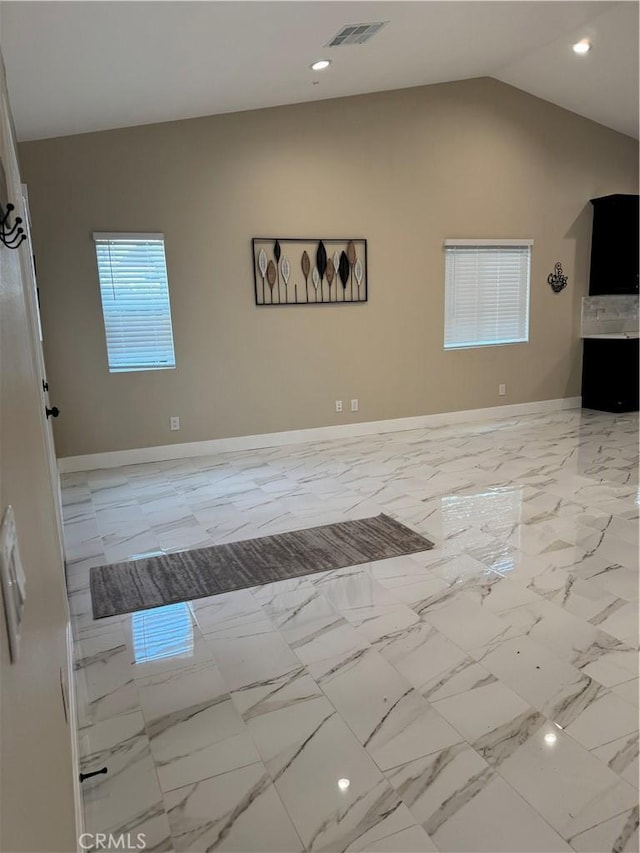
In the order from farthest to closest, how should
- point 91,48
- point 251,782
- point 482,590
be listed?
point 91,48
point 482,590
point 251,782

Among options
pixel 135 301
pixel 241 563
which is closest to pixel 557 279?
pixel 135 301

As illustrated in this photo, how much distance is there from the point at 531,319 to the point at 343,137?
307cm

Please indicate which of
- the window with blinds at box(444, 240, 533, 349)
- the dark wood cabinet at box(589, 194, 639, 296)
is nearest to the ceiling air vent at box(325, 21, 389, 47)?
the window with blinds at box(444, 240, 533, 349)

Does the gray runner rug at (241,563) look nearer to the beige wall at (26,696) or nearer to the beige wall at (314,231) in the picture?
the beige wall at (26,696)

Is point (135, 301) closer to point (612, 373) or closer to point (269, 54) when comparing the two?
point (269, 54)

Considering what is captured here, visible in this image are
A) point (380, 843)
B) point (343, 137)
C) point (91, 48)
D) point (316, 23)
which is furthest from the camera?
point (343, 137)

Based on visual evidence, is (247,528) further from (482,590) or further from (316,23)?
(316,23)

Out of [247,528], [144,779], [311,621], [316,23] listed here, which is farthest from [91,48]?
[144,779]

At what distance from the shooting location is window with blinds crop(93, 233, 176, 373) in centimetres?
527

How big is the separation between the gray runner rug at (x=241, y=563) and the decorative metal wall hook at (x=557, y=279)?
466 cm

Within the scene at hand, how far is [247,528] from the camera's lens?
3934 millimetres

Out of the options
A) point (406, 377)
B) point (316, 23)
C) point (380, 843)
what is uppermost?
point (316, 23)

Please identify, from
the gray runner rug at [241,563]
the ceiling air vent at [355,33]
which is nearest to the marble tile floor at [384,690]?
the gray runner rug at [241,563]

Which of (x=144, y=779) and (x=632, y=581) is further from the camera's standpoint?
(x=632, y=581)
